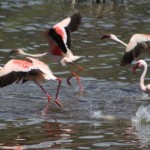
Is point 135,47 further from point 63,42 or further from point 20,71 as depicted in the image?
point 20,71

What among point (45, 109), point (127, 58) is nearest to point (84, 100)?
point (45, 109)

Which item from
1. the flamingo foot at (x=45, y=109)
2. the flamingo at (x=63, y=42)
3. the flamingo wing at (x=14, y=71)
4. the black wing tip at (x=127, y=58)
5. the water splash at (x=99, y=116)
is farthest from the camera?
the black wing tip at (x=127, y=58)

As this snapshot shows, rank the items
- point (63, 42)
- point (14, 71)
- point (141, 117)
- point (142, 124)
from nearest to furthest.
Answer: point (142, 124)
point (141, 117)
point (14, 71)
point (63, 42)

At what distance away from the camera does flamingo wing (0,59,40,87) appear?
12.0 meters

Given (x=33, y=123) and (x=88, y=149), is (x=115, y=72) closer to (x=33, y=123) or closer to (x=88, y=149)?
(x=33, y=123)

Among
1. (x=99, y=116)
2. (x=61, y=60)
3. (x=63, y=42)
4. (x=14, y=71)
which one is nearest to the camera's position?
(x=99, y=116)

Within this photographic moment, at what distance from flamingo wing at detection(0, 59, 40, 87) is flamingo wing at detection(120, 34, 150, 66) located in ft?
8.53

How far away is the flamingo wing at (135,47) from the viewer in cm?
1412

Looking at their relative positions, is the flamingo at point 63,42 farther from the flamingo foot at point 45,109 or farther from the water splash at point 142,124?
the water splash at point 142,124

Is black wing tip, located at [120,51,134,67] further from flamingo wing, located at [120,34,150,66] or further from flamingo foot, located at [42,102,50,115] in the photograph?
flamingo foot, located at [42,102,50,115]

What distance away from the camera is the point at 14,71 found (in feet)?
39.7

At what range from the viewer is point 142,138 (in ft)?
33.1

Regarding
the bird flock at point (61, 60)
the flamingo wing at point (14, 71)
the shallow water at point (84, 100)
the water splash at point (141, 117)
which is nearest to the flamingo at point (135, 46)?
the bird flock at point (61, 60)

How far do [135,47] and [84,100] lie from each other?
1.72m
